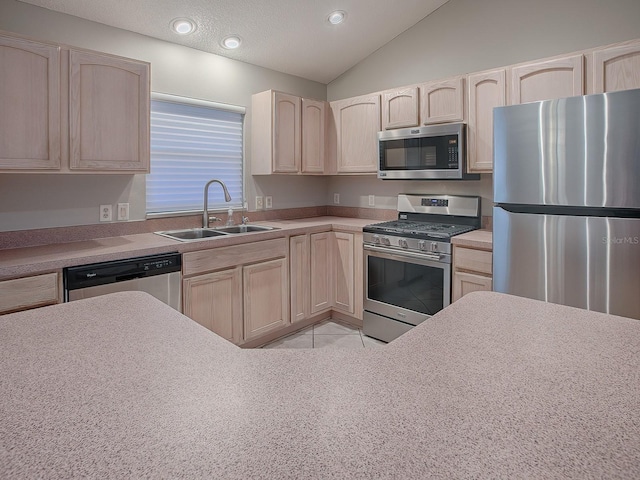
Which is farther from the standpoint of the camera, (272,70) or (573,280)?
(272,70)

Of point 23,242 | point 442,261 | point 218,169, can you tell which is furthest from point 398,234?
point 23,242

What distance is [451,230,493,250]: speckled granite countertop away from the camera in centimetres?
267

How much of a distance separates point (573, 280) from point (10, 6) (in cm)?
358

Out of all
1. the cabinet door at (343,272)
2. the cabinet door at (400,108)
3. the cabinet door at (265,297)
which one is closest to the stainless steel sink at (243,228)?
the cabinet door at (265,297)

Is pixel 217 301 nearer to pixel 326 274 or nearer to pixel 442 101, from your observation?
pixel 326 274

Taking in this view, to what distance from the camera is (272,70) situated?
386 centimetres

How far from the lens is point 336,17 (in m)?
3.25

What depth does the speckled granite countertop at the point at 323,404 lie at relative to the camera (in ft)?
1.66

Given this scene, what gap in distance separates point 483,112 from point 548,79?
0.45 metres

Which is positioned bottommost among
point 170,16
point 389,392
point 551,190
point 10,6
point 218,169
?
point 389,392

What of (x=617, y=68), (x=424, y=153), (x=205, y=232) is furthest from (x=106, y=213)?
(x=617, y=68)

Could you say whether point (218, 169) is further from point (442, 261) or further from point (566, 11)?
point (566, 11)

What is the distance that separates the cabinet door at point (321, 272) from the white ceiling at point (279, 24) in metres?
1.66

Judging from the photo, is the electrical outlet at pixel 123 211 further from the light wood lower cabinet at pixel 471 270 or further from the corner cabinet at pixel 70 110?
the light wood lower cabinet at pixel 471 270
